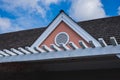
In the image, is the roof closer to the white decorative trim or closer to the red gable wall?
the red gable wall

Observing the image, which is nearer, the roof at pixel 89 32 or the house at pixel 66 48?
the house at pixel 66 48

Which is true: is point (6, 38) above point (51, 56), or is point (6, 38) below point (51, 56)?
above

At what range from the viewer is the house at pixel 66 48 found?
5.78 meters

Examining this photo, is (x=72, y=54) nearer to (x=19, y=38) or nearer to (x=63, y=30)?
(x=63, y=30)

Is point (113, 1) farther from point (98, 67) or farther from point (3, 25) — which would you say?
point (3, 25)

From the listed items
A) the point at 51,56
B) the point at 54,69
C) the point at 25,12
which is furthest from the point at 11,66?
the point at 25,12

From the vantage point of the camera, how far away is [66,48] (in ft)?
19.5

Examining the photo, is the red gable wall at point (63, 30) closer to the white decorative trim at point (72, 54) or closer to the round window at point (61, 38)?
the round window at point (61, 38)

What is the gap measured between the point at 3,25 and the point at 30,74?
14.9 meters

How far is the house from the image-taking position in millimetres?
5776

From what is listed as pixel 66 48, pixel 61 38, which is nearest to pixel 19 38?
pixel 61 38

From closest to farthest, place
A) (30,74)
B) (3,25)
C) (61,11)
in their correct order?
(30,74)
(61,11)
(3,25)

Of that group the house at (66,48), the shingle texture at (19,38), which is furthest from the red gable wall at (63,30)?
the shingle texture at (19,38)

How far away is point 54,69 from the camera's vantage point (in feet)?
35.2
